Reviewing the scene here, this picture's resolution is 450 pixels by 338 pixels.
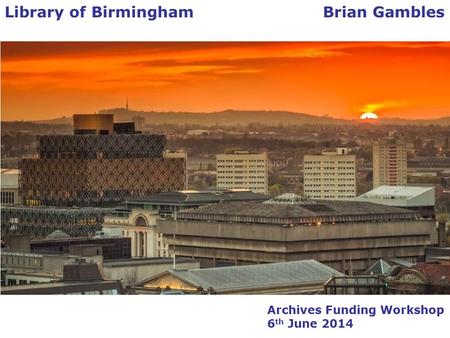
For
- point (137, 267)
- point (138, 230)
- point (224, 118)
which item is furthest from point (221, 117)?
point (137, 267)

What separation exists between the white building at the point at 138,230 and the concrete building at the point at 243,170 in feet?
86.0

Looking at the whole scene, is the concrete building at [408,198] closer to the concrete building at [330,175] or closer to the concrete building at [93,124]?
the concrete building at [93,124]

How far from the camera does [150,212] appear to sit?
377 ft

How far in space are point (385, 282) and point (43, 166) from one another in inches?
2592

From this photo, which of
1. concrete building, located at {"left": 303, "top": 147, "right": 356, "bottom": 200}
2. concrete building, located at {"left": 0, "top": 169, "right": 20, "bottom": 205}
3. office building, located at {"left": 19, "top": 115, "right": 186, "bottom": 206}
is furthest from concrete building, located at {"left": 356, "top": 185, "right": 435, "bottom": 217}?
concrete building, located at {"left": 0, "top": 169, "right": 20, "bottom": 205}

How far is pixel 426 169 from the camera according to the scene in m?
156

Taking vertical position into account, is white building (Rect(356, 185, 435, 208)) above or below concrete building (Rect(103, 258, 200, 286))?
above

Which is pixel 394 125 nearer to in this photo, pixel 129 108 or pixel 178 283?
pixel 129 108

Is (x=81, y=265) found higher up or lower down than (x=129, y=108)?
lower down

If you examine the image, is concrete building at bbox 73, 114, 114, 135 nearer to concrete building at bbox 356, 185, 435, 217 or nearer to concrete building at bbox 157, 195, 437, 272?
concrete building at bbox 356, 185, 435, 217

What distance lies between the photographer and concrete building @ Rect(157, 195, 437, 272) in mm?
93250

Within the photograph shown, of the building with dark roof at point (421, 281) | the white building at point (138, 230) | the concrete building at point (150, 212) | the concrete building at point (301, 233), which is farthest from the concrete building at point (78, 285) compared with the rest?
the concrete building at point (150, 212)

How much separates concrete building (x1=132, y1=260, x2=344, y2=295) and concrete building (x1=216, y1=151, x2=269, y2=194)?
64109 millimetres
